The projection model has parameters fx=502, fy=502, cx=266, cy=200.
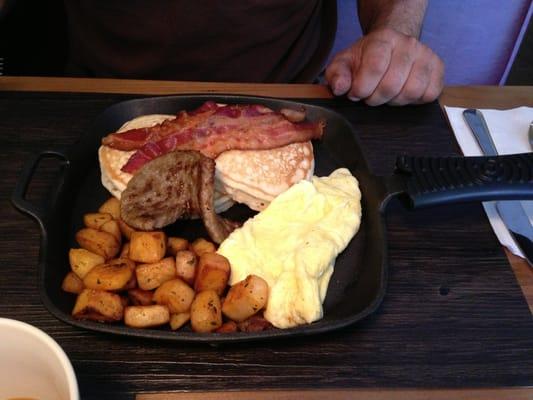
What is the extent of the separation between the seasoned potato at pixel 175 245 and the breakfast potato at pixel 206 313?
16cm

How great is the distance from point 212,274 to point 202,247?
11 centimetres

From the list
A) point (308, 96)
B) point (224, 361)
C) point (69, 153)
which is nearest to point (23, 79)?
point (69, 153)

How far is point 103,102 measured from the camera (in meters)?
1.65

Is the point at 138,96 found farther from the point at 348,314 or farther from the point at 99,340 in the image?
the point at 348,314

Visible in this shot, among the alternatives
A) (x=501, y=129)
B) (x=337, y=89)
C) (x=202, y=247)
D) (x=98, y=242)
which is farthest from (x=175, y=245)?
(x=501, y=129)

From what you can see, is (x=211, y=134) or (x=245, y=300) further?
(x=211, y=134)

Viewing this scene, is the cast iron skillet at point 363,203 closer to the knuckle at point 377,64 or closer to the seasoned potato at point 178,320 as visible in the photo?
the seasoned potato at point 178,320

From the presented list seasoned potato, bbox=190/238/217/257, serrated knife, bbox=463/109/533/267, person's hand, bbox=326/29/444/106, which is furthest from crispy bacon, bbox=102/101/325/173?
serrated knife, bbox=463/109/533/267

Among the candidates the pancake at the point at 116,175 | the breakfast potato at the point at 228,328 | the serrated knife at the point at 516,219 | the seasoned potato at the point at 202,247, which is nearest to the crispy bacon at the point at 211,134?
the pancake at the point at 116,175

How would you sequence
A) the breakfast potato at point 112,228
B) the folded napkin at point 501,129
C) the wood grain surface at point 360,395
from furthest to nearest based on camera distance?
the folded napkin at point 501,129, the breakfast potato at point 112,228, the wood grain surface at point 360,395

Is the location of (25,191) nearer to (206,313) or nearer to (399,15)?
(206,313)

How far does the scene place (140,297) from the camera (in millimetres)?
1095

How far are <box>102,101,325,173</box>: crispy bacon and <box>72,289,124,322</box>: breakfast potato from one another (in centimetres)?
37

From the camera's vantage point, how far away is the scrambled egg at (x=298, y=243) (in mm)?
1080
